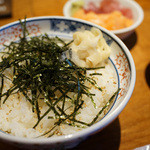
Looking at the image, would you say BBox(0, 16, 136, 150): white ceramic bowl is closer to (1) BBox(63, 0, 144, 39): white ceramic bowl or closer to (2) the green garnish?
(2) the green garnish

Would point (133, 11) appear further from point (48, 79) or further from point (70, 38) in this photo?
point (48, 79)

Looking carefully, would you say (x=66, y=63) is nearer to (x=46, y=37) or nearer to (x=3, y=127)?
(x=46, y=37)

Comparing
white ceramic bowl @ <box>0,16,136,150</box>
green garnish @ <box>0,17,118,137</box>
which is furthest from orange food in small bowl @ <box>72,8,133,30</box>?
green garnish @ <box>0,17,118,137</box>

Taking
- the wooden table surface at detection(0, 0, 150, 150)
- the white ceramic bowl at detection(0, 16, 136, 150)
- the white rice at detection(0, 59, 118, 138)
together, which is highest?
the white ceramic bowl at detection(0, 16, 136, 150)

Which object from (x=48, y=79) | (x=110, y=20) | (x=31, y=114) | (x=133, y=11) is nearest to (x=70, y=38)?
(x=48, y=79)

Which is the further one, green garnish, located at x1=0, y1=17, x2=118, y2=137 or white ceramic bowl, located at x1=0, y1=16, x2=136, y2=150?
green garnish, located at x1=0, y1=17, x2=118, y2=137

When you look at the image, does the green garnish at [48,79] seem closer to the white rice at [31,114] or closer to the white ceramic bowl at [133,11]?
the white rice at [31,114]

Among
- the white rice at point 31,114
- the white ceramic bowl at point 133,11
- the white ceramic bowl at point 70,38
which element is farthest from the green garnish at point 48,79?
the white ceramic bowl at point 133,11
